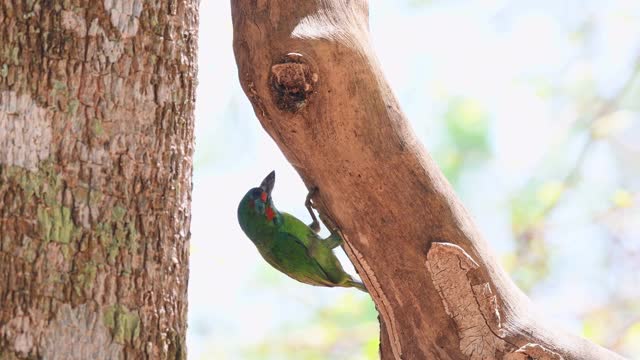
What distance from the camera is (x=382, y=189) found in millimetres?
2559

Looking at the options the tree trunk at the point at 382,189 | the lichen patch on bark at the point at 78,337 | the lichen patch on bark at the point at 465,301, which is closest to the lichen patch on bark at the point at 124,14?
the tree trunk at the point at 382,189

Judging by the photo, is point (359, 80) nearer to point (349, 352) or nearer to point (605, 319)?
point (349, 352)

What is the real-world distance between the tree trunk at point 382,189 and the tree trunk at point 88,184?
463 millimetres

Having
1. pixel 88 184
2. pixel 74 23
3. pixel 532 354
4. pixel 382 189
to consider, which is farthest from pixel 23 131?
pixel 532 354

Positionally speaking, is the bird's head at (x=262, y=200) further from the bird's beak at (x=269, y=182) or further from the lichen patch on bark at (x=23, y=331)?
the lichen patch on bark at (x=23, y=331)

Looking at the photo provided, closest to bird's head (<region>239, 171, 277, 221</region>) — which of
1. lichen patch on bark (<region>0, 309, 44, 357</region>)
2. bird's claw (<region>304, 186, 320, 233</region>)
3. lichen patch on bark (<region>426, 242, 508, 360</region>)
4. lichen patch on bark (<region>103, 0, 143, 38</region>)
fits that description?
bird's claw (<region>304, 186, 320, 233</region>)

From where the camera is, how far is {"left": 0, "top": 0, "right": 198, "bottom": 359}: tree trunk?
1.93 m

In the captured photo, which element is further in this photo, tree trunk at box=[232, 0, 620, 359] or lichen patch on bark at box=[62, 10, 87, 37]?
tree trunk at box=[232, 0, 620, 359]

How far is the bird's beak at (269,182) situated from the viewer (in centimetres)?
361

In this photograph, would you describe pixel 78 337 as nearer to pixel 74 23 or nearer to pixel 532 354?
pixel 74 23

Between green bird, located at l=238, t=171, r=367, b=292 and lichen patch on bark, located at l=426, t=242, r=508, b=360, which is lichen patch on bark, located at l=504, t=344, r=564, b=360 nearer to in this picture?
lichen patch on bark, located at l=426, t=242, r=508, b=360

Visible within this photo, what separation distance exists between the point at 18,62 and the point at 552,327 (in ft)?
6.02

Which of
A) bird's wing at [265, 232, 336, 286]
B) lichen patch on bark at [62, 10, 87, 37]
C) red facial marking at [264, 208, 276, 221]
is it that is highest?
lichen patch on bark at [62, 10, 87, 37]

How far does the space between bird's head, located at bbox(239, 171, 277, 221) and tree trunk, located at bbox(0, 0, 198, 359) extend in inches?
56.0
